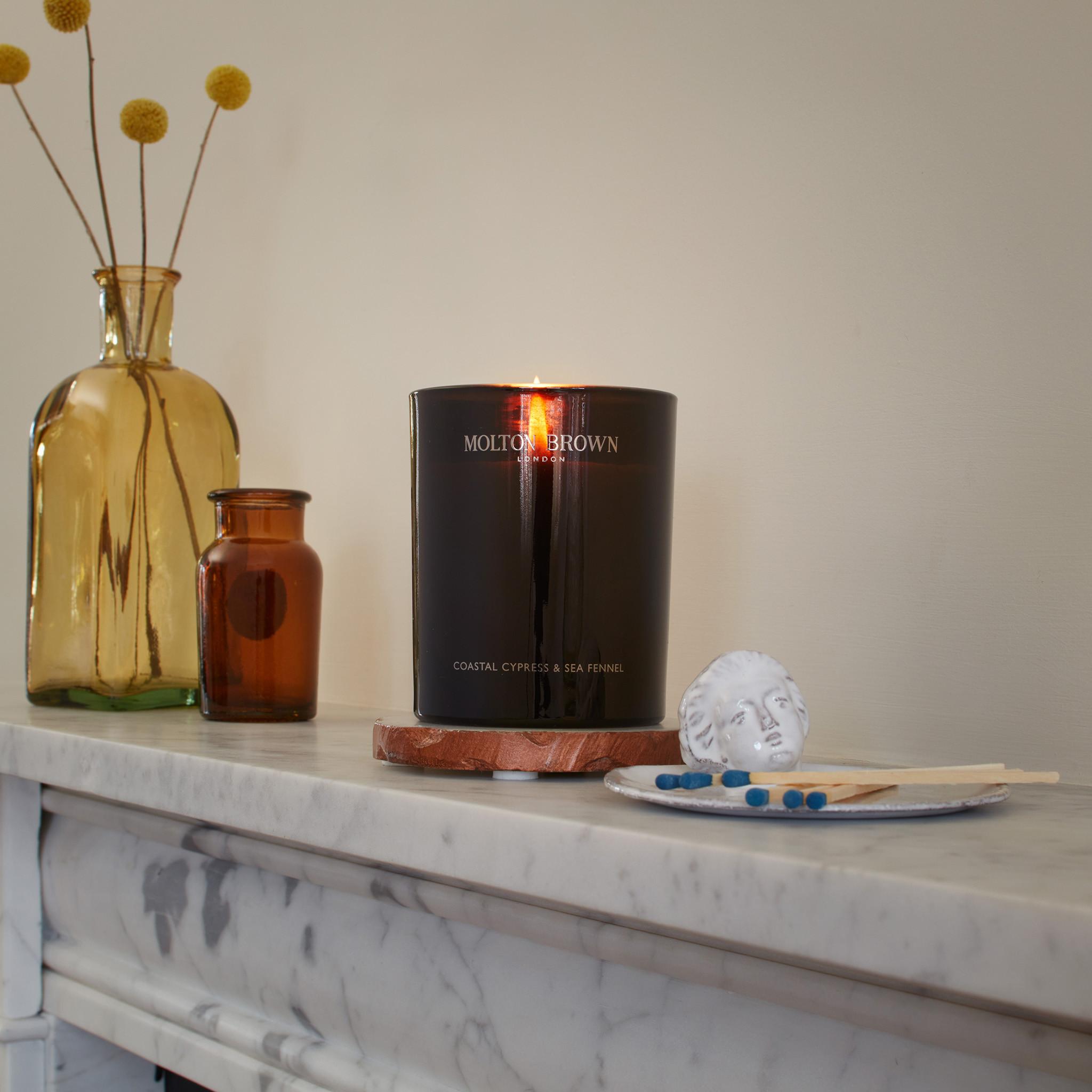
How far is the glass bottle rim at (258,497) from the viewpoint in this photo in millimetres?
767

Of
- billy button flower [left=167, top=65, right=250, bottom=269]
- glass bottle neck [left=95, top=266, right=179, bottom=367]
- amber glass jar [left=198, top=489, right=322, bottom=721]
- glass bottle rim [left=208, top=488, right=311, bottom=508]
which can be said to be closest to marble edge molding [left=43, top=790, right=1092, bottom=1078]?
amber glass jar [left=198, top=489, right=322, bottom=721]

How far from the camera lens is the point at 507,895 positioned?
46 centimetres

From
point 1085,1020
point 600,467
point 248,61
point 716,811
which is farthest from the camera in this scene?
point 248,61

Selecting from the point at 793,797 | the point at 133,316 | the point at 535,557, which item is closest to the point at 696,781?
the point at 793,797

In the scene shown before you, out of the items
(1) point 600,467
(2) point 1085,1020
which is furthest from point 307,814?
(2) point 1085,1020

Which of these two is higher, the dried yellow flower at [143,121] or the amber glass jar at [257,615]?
the dried yellow flower at [143,121]

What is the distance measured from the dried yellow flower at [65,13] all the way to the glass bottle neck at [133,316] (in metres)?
0.18

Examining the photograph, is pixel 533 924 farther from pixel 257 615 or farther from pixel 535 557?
pixel 257 615

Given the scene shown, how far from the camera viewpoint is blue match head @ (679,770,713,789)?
0.39 m

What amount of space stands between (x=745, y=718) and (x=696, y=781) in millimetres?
39

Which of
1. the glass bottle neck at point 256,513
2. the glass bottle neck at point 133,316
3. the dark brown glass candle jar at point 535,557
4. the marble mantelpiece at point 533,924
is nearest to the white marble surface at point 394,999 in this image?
the marble mantelpiece at point 533,924

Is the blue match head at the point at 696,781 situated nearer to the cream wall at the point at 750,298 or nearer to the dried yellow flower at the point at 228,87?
the cream wall at the point at 750,298

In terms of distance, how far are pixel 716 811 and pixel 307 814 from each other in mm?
173

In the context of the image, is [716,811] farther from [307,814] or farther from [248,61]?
[248,61]
